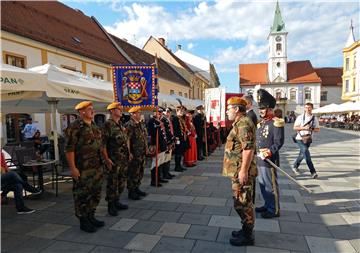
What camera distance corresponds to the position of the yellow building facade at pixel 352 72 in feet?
133

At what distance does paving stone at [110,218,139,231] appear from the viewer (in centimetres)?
407

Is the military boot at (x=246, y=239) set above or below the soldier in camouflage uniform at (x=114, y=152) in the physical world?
below

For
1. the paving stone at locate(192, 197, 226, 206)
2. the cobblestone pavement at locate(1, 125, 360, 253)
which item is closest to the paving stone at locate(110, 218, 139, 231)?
the cobblestone pavement at locate(1, 125, 360, 253)

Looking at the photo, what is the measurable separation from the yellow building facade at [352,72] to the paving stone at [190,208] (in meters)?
43.5

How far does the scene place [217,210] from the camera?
15.6 feet

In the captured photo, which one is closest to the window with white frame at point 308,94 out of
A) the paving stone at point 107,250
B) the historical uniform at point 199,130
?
the historical uniform at point 199,130

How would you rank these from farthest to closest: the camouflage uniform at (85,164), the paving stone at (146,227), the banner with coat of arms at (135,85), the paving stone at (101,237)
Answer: the banner with coat of arms at (135,85)
the paving stone at (146,227)
the camouflage uniform at (85,164)
the paving stone at (101,237)

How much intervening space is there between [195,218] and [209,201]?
90 cm

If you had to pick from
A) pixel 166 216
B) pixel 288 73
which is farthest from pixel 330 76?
pixel 166 216

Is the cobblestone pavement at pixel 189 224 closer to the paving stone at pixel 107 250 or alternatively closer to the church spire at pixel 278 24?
the paving stone at pixel 107 250

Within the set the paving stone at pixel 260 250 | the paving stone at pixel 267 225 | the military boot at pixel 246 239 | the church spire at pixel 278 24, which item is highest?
the church spire at pixel 278 24

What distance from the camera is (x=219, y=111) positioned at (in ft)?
36.4

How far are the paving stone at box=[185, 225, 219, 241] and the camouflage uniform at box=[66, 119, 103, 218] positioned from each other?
147 cm

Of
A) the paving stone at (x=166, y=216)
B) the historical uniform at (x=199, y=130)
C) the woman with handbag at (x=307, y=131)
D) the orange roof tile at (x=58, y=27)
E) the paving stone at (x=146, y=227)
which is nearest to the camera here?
the paving stone at (x=146, y=227)
